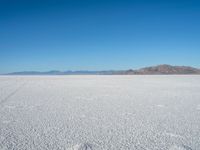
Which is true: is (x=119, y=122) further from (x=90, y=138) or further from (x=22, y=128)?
(x=22, y=128)

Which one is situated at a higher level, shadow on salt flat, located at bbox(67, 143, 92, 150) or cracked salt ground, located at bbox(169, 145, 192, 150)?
shadow on salt flat, located at bbox(67, 143, 92, 150)

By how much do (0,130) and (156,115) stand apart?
7.47 feet

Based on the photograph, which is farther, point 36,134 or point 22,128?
point 22,128

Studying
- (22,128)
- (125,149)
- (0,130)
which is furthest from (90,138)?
(0,130)

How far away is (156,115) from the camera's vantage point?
3.00m

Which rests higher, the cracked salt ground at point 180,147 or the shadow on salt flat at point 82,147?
the shadow on salt flat at point 82,147

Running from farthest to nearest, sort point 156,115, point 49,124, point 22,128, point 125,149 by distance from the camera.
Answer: point 156,115, point 49,124, point 22,128, point 125,149

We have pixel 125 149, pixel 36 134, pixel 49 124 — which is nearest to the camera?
pixel 125 149

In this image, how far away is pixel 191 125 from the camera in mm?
2451

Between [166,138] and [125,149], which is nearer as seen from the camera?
[125,149]

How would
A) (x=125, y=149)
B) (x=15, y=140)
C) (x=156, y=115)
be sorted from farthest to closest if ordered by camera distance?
1. (x=156, y=115)
2. (x=15, y=140)
3. (x=125, y=149)

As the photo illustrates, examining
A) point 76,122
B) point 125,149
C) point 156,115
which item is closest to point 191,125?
point 156,115

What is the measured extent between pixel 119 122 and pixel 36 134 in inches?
44.4

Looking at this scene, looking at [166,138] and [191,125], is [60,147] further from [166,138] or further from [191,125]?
[191,125]
